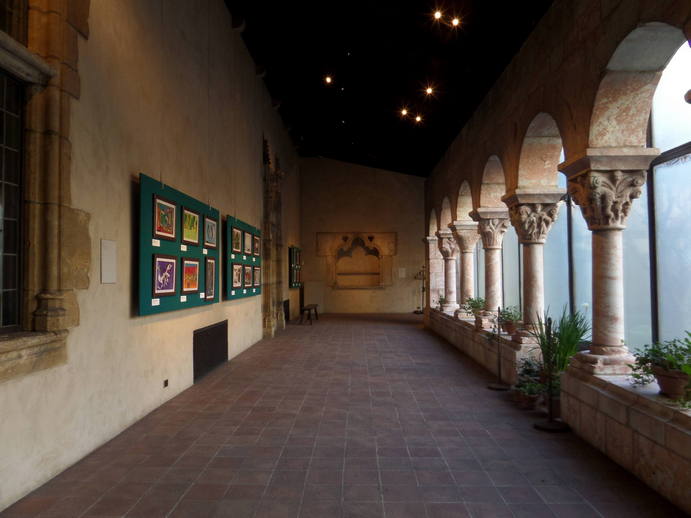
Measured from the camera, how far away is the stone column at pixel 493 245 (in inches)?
283

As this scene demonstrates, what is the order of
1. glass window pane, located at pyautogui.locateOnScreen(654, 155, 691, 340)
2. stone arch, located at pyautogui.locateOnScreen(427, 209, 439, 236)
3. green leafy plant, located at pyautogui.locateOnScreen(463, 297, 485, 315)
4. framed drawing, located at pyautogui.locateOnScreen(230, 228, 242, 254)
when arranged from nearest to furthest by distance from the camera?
1. glass window pane, located at pyautogui.locateOnScreen(654, 155, 691, 340)
2. framed drawing, located at pyautogui.locateOnScreen(230, 228, 242, 254)
3. green leafy plant, located at pyautogui.locateOnScreen(463, 297, 485, 315)
4. stone arch, located at pyautogui.locateOnScreen(427, 209, 439, 236)

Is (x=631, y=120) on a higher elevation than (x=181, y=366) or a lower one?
higher

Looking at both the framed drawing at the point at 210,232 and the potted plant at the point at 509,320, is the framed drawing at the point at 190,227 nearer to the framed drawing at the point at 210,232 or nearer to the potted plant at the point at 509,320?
the framed drawing at the point at 210,232

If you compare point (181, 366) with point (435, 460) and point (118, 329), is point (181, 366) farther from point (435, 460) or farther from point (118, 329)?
point (435, 460)

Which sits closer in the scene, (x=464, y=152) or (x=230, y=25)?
(x=230, y=25)

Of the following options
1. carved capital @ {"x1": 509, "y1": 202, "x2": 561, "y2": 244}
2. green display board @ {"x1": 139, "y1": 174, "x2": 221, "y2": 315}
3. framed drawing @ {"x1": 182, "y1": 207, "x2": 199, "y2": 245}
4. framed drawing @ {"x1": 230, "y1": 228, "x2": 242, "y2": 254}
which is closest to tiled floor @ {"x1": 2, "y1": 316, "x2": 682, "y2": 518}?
green display board @ {"x1": 139, "y1": 174, "x2": 221, "y2": 315}

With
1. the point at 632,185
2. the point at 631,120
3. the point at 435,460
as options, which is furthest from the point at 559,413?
the point at 631,120

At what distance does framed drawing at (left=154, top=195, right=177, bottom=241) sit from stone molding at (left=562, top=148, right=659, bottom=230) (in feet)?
12.0

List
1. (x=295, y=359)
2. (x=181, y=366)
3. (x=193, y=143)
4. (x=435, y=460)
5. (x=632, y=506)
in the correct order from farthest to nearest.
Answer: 1. (x=295, y=359)
2. (x=193, y=143)
3. (x=181, y=366)
4. (x=435, y=460)
5. (x=632, y=506)

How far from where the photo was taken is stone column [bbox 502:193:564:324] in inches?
212

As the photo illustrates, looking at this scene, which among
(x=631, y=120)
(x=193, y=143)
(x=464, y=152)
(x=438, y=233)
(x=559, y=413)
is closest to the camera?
(x=631, y=120)

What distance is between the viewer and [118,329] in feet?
12.6

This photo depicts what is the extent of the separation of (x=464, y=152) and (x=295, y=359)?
4547 mm

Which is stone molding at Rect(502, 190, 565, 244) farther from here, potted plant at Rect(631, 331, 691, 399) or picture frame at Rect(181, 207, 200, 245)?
picture frame at Rect(181, 207, 200, 245)
